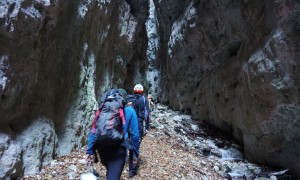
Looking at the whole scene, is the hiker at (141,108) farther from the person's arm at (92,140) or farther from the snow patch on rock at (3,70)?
the snow patch on rock at (3,70)

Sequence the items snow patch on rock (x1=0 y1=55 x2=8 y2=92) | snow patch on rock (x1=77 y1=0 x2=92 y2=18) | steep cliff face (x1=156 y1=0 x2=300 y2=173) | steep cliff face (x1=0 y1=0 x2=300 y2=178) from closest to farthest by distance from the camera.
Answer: snow patch on rock (x1=0 y1=55 x2=8 y2=92) < steep cliff face (x1=0 y1=0 x2=300 y2=178) < steep cliff face (x1=156 y1=0 x2=300 y2=173) < snow patch on rock (x1=77 y1=0 x2=92 y2=18)

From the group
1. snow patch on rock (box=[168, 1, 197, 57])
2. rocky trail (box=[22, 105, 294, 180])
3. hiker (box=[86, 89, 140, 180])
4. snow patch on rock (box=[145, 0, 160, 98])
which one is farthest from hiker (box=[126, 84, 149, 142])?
snow patch on rock (box=[145, 0, 160, 98])

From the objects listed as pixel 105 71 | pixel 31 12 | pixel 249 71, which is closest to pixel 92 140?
pixel 31 12

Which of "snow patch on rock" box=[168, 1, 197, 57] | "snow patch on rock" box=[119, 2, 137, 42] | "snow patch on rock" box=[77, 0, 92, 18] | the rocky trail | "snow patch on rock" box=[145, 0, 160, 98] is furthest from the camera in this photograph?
"snow patch on rock" box=[145, 0, 160, 98]

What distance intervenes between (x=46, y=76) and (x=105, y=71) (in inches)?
207

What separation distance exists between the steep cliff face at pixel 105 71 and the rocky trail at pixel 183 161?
1.31 feet

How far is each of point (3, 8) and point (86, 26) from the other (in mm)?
4198

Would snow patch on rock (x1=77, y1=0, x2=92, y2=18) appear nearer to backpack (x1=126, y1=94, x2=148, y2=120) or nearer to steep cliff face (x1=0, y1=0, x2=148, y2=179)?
steep cliff face (x1=0, y1=0, x2=148, y2=179)

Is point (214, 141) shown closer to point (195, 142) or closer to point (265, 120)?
point (195, 142)

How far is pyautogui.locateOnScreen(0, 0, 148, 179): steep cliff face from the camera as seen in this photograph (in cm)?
511

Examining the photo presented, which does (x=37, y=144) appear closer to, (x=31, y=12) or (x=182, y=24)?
(x=31, y=12)

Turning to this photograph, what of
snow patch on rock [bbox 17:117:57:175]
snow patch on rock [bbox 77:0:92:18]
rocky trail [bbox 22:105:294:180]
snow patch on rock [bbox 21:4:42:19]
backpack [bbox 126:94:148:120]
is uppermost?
snow patch on rock [bbox 77:0:92:18]

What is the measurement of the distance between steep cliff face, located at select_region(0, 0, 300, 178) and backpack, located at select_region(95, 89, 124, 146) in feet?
6.33

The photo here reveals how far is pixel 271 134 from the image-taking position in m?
8.29
